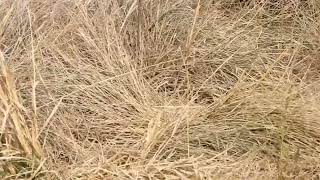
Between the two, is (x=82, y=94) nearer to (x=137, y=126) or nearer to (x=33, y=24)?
(x=137, y=126)

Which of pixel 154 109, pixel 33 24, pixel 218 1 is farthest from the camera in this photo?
pixel 218 1

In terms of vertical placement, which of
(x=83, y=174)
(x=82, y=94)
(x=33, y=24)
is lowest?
(x=83, y=174)

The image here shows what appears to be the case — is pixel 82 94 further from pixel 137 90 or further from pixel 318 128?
pixel 318 128

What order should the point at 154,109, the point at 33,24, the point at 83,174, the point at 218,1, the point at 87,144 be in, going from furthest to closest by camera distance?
the point at 218,1
the point at 33,24
the point at 154,109
the point at 87,144
the point at 83,174

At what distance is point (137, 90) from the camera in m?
2.17

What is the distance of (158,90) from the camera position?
→ 2.28 meters

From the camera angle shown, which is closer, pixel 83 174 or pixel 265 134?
pixel 83 174

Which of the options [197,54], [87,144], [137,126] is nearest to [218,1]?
[197,54]

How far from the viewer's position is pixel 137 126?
2.04 meters

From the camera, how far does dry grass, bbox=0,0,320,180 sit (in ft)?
Answer: 5.97

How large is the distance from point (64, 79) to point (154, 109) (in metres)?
0.37

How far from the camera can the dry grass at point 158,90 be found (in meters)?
1.82

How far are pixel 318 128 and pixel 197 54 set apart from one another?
26.5 inches

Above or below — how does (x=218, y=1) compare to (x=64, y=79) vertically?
above
